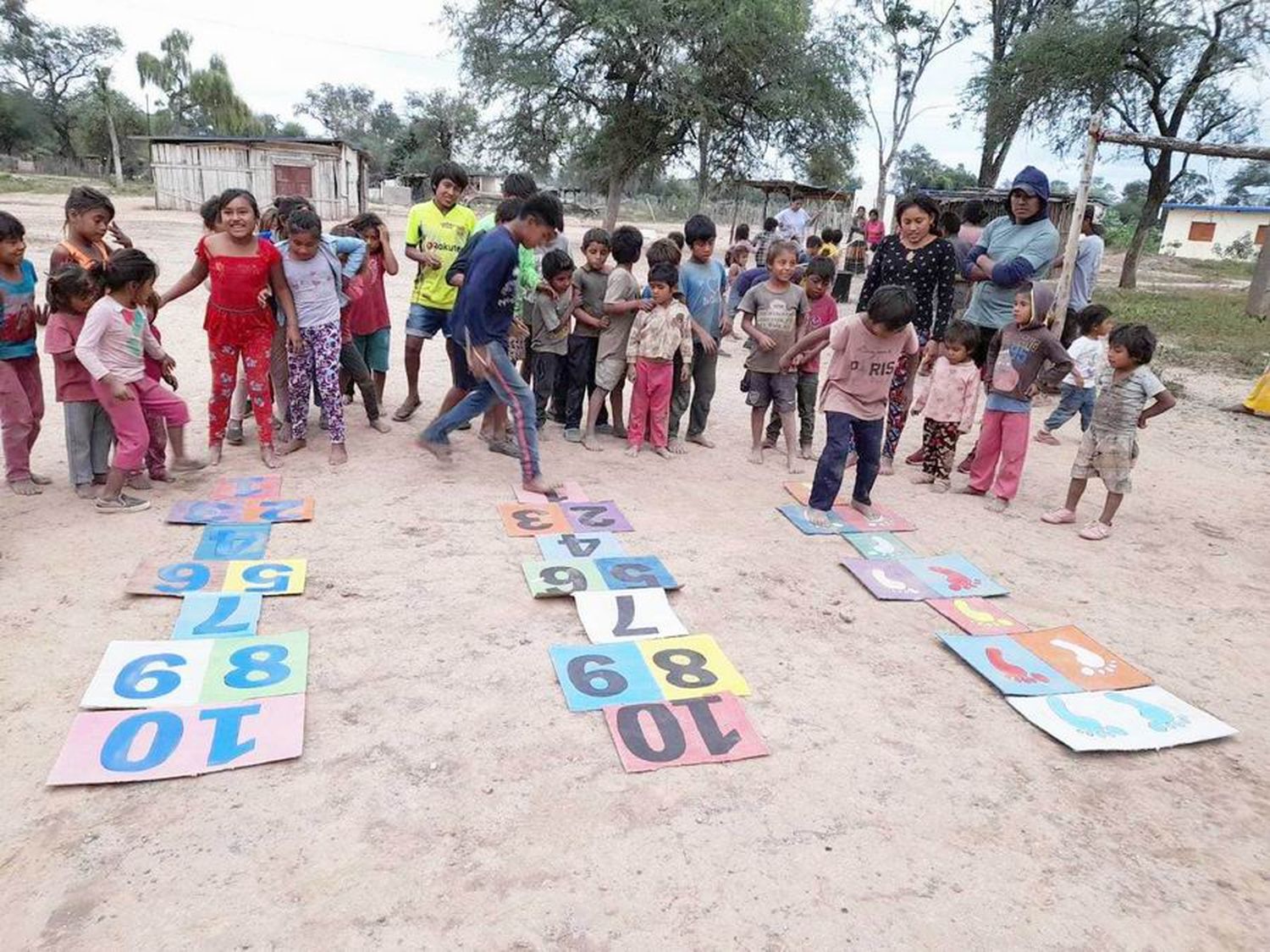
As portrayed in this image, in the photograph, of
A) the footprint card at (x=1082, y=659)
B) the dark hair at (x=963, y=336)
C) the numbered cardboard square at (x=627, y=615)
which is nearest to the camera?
the footprint card at (x=1082, y=659)

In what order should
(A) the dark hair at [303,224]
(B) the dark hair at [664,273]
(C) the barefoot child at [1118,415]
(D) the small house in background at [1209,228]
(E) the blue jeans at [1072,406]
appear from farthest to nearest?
(D) the small house in background at [1209,228], (E) the blue jeans at [1072,406], (B) the dark hair at [664,273], (A) the dark hair at [303,224], (C) the barefoot child at [1118,415]

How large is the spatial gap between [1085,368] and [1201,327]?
31.2 ft

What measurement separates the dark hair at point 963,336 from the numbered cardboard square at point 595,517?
2.37 metres

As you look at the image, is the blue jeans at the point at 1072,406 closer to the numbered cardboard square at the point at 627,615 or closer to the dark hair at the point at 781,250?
the dark hair at the point at 781,250

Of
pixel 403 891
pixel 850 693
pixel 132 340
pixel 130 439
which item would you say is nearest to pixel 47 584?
pixel 130 439

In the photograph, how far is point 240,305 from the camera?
15.1 feet

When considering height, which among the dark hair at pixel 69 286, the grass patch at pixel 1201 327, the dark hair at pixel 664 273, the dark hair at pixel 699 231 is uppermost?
the dark hair at pixel 699 231

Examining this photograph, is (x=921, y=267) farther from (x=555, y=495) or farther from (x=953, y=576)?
(x=555, y=495)

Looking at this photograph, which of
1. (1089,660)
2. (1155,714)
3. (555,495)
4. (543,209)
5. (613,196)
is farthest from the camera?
(613,196)

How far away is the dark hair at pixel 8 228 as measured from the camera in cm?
382

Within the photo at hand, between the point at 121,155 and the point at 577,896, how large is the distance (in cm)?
5405

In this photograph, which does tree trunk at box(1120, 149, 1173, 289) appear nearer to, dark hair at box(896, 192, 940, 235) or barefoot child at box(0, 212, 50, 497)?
dark hair at box(896, 192, 940, 235)

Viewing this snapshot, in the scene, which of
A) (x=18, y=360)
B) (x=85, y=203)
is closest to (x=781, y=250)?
(x=85, y=203)

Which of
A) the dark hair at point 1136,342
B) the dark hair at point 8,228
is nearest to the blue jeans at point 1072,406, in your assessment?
the dark hair at point 1136,342
